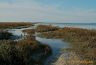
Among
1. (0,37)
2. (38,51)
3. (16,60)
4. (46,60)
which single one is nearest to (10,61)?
(16,60)

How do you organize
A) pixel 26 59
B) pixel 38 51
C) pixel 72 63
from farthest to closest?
pixel 38 51 < pixel 72 63 < pixel 26 59

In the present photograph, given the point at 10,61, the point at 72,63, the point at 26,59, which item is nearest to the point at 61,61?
the point at 72,63

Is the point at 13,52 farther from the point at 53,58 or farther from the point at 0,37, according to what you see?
the point at 0,37

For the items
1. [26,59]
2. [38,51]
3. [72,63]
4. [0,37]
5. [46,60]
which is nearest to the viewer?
[26,59]

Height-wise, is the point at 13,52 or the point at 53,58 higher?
the point at 13,52

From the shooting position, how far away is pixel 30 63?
40.4ft

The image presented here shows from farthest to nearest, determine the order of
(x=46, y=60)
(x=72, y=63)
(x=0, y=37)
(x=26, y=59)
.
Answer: (x=0, y=37), (x=46, y=60), (x=72, y=63), (x=26, y=59)

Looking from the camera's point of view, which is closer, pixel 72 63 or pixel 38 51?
pixel 72 63

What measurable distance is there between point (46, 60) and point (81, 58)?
251 cm

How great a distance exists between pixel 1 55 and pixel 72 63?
177 inches

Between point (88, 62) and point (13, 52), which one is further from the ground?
point (13, 52)

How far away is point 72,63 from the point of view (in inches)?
517

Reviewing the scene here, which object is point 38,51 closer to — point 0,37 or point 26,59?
point 26,59

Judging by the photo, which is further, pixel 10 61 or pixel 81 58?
pixel 81 58
